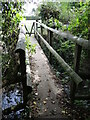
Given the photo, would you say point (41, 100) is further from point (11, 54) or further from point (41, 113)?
point (11, 54)

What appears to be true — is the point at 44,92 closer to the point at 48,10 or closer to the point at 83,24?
the point at 83,24

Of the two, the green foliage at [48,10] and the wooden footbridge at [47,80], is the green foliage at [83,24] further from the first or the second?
the green foliage at [48,10]

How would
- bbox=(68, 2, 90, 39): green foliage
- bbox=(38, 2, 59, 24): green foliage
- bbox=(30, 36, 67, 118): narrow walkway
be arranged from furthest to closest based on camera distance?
bbox=(38, 2, 59, 24): green foliage < bbox=(68, 2, 90, 39): green foliage < bbox=(30, 36, 67, 118): narrow walkway

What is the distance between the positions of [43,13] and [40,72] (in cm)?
489

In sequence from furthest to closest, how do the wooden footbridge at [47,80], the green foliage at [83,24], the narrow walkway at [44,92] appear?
the green foliage at [83,24] < the narrow walkway at [44,92] < the wooden footbridge at [47,80]

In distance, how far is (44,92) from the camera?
295 centimetres

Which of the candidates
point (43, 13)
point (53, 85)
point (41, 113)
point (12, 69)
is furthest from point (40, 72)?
point (43, 13)

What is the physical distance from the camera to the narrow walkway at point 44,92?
2363 mm

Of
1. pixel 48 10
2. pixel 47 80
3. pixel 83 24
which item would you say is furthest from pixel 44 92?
pixel 48 10

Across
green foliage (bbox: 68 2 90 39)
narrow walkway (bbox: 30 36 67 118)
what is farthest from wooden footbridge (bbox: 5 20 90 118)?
green foliage (bbox: 68 2 90 39)

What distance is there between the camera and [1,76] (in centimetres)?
190

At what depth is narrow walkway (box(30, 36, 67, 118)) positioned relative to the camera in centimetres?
236

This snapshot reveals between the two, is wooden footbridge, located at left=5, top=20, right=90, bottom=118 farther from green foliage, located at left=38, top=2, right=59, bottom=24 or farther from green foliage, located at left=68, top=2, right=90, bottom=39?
green foliage, located at left=38, top=2, right=59, bottom=24

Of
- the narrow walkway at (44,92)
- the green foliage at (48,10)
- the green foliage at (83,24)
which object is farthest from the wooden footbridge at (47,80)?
the green foliage at (48,10)
